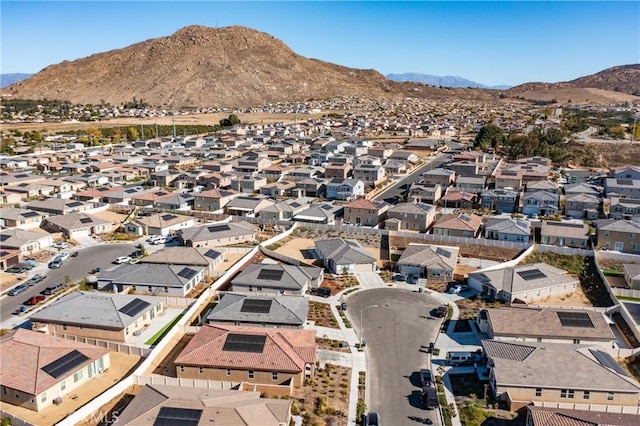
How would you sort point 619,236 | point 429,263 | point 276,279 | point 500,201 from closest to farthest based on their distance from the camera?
1. point 276,279
2. point 429,263
3. point 619,236
4. point 500,201

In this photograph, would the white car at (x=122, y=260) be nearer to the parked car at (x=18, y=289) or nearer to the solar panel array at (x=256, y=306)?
the parked car at (x=18, y=289)

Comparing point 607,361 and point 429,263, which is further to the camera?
point 429,263

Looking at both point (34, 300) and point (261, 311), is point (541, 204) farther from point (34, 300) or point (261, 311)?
point (34, 300)

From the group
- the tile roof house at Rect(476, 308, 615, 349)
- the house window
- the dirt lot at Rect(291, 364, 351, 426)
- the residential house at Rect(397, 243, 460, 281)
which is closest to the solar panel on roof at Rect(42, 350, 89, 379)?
the dirt lot at Rect(291, 364, 351, 426)

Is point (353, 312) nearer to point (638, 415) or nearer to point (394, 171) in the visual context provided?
point (638, 415)

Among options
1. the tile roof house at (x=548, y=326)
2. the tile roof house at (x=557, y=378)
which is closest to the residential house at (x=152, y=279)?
the tile roof house at (x=548, y=326)

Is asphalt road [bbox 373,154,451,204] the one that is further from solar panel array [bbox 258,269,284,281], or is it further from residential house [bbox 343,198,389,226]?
solar panel array [bbox 258,269,284,281]

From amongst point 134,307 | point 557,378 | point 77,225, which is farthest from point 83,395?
point 77,225
